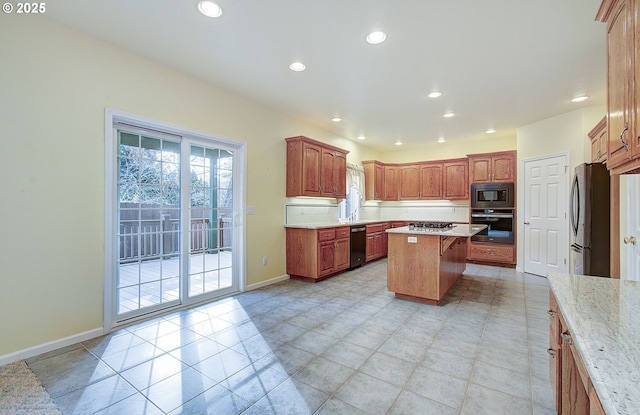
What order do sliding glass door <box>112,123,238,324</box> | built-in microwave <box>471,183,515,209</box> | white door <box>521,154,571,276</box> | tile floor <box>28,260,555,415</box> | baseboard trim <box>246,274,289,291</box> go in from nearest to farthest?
tile floor <box>28,260,555,415</box>, sliding glass door <box>112,123,238,324</box>, baseboard trim <box>246,274,289,291</box>, white door <box>521,154,571,276</box>, built-in microwave <box>471,183,515,209</box>

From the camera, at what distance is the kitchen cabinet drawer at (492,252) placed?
5566 millimetres

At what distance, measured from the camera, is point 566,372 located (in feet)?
4.42

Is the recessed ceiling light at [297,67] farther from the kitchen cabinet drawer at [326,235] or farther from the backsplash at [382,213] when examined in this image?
the kitchen cabinet drawer at [326,235]

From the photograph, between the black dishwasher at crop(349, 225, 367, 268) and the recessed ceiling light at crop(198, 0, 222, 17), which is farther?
the black dishwasher at crop(349, 225, 367, 268)

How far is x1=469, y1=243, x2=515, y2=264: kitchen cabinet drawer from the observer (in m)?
5.57

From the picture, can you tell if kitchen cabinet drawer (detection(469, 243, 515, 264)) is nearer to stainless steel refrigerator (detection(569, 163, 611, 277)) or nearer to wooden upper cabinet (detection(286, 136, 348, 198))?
stainless steel refrigerator (detection(569, 163, 611, 277))

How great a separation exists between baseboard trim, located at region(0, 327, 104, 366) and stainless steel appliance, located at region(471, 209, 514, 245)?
20.3 feet

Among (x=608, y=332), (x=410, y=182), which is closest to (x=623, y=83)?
(x=608, y=332)

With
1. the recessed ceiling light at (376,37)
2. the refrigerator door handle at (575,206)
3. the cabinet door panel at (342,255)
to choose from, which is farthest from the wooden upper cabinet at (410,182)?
the recessed ceiling light at (376,37)

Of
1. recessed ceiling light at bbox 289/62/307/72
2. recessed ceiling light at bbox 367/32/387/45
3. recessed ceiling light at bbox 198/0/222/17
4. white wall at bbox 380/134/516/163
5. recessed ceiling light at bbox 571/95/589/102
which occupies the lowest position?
white wall at bbox 380/134/516/163

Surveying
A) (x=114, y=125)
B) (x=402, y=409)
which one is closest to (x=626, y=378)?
(x=402, y=409)

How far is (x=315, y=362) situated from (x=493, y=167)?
17.8ft

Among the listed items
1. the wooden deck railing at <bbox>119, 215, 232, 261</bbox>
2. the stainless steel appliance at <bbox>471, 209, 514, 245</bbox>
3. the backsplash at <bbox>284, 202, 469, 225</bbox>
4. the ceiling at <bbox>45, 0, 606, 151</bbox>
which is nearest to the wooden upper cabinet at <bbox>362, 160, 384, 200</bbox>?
the backsplash at <bbox>284, 202, 469, 225</bbox>

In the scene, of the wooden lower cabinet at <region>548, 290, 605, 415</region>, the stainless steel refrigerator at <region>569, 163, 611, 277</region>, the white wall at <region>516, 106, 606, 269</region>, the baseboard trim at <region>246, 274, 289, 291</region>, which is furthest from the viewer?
the white wall at <region>516, 106, 606, 269</region>
